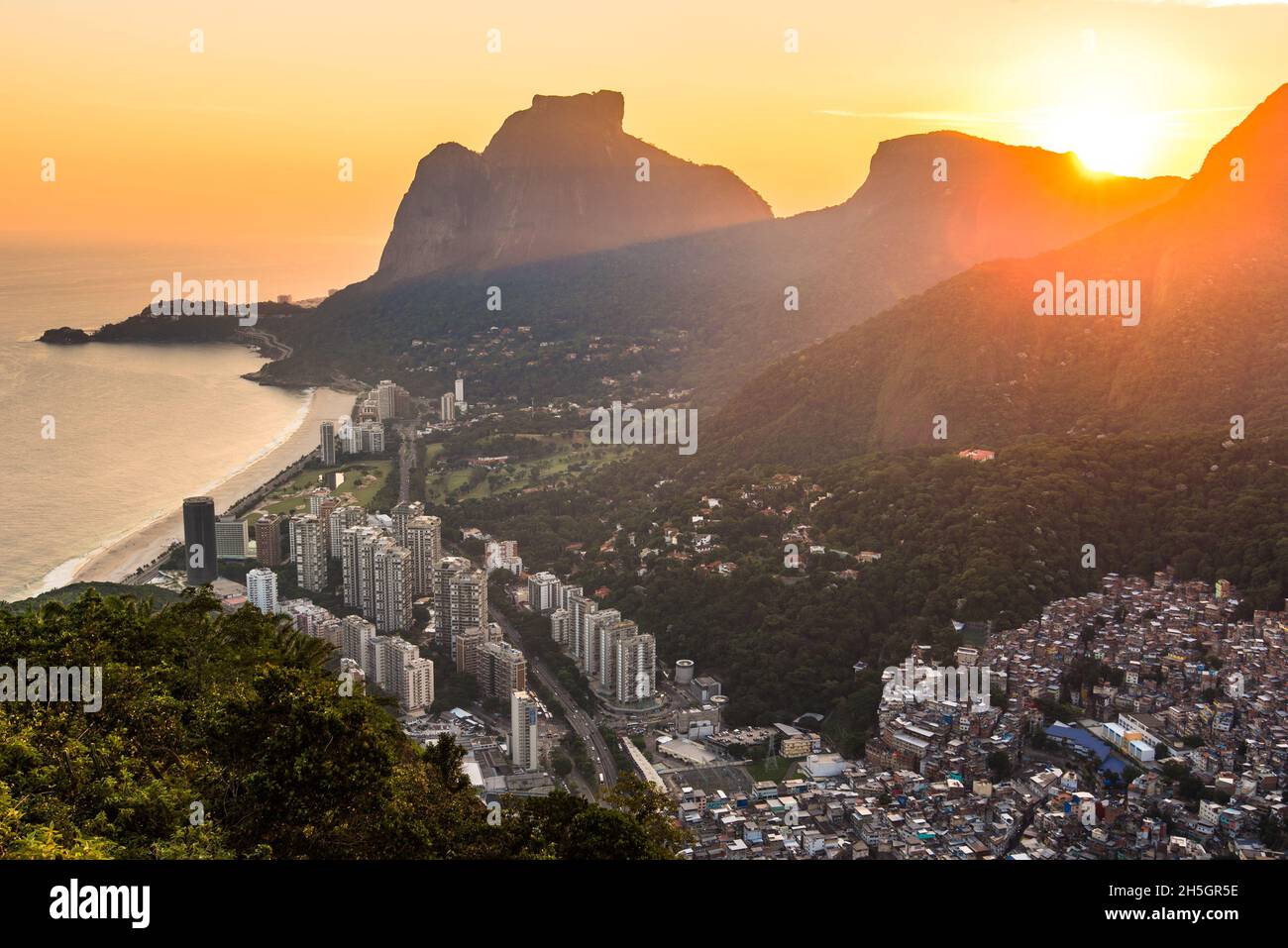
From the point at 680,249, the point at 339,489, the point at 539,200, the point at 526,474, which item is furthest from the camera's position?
the point at 539,200

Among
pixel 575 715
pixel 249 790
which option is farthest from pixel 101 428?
pixel 249 790

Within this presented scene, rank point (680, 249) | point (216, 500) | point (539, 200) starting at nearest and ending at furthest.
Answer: point (216, 500) → point (680, 249) → point (539, 200)

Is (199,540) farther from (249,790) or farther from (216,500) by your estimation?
(249,790)

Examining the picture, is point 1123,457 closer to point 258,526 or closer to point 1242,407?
point 1242,407

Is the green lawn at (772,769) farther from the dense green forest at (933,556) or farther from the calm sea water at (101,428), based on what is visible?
the calm sea water at (101,428)

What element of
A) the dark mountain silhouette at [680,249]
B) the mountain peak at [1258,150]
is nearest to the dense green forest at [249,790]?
the mountain peak at [1258,150]

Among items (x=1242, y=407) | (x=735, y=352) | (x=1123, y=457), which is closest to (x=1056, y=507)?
(x=1123, y=457)
